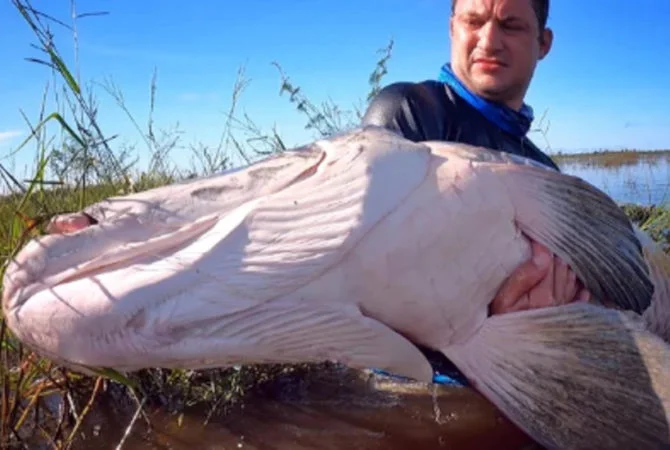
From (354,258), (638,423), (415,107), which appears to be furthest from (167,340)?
(415,107)

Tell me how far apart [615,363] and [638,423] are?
20 centimetres

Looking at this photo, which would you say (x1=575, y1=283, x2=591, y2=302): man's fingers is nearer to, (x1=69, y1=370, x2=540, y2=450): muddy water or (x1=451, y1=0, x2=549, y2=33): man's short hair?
(x1=69, y1=370, x2=540, y2=450): muddy water

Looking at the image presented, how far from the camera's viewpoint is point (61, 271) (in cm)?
152

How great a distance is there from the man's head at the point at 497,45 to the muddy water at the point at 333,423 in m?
1.68

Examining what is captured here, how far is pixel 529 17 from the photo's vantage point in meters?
3.95

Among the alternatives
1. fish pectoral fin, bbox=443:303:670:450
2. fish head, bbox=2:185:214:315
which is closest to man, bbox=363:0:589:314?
fish pectoral fin, bbox=443:303:670:450

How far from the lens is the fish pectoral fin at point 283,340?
61.8 inches

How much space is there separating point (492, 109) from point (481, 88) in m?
0.17

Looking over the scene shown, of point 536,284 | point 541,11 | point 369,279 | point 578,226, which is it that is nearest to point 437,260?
point 369,279

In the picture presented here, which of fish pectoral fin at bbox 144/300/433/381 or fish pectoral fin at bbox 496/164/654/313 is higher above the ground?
fish pectoral fin at bbox 496/164/654/313

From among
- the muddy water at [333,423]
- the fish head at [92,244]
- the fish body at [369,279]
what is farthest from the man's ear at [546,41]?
A: the fish head at [92,244]

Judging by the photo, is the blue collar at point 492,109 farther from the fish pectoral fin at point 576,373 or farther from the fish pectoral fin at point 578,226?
the fish pectoral fin at point 576,373

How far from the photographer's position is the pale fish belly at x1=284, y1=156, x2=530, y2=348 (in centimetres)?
173

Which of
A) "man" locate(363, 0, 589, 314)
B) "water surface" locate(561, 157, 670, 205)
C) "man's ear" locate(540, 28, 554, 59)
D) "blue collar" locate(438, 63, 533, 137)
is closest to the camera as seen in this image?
"man" locate(363, 0, 589, 314)
